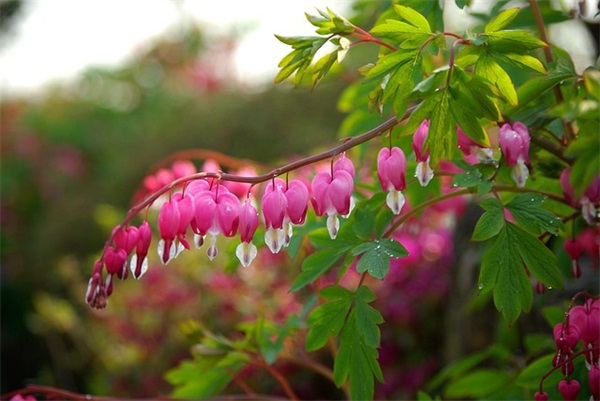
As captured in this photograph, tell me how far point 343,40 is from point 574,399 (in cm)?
77

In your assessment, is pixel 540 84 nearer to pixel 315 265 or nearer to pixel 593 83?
pixel 593 83

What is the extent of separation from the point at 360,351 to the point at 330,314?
9 centimetres

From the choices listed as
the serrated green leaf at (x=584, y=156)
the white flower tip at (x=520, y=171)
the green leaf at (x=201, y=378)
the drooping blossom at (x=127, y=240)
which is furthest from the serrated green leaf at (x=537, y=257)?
the green leaf at (x=201, y=378)

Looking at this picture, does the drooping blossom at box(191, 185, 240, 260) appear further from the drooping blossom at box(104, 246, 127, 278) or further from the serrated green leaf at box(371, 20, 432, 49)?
the serrated green leaf at box(371, 20, 432, 49)

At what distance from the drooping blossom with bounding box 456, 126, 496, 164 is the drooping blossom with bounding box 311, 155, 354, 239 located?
253mm

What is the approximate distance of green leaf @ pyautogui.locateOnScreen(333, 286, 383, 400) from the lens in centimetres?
141

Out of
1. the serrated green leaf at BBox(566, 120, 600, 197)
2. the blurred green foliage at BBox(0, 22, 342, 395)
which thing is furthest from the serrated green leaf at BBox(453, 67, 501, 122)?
the blurred green foliage at BBox(0, 22, 342, 395)

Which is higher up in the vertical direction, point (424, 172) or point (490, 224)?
point (424, 172)

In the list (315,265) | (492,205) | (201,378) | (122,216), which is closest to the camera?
(492,205)

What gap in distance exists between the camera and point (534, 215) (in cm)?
134

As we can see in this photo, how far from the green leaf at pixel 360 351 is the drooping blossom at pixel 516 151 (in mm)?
348

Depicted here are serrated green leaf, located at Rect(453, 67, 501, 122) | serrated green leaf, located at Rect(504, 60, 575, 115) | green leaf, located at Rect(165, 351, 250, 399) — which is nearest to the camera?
serrated green leaf, located at Rect(453, 67, 501, 122)

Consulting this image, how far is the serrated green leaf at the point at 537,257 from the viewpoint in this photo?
53.1 inches

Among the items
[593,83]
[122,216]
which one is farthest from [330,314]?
[122,216]
